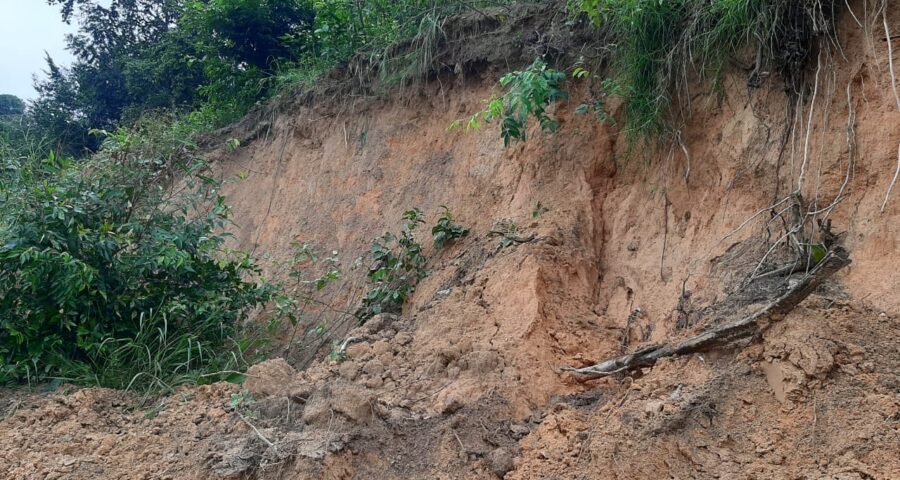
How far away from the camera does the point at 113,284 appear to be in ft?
18.9

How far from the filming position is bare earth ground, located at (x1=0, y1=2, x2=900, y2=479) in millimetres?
3016

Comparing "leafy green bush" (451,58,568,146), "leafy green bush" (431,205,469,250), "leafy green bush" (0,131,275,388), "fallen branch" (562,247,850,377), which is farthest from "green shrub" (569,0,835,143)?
"leafy green bush" (0,131,275,388)

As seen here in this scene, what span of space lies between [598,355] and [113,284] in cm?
372

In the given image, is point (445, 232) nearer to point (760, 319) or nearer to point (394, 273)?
point (394, 273)

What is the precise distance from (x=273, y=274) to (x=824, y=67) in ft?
17.1

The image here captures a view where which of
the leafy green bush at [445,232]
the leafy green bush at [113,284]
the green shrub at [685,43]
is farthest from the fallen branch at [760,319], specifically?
the leafy green bush at [113,284]

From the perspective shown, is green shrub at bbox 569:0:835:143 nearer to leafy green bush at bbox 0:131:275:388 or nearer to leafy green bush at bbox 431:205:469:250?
leafy green bush at bbox 431:205:469:250

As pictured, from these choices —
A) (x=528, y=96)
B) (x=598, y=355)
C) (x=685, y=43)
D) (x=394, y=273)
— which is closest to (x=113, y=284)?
(x=394, y=273)

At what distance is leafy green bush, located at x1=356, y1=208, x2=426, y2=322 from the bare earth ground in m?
0.12

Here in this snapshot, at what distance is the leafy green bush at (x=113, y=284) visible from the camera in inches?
210

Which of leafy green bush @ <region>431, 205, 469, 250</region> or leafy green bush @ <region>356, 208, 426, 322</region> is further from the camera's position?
leafy green bush @ <region>431, 205, 469, 250</region>

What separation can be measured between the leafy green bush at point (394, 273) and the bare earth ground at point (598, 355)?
12 cm

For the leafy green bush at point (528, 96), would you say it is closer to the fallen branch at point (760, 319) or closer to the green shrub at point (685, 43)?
the green shrub at point (685, 43)

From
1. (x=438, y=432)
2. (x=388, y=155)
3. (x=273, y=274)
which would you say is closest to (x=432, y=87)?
(x=388, y=155)
